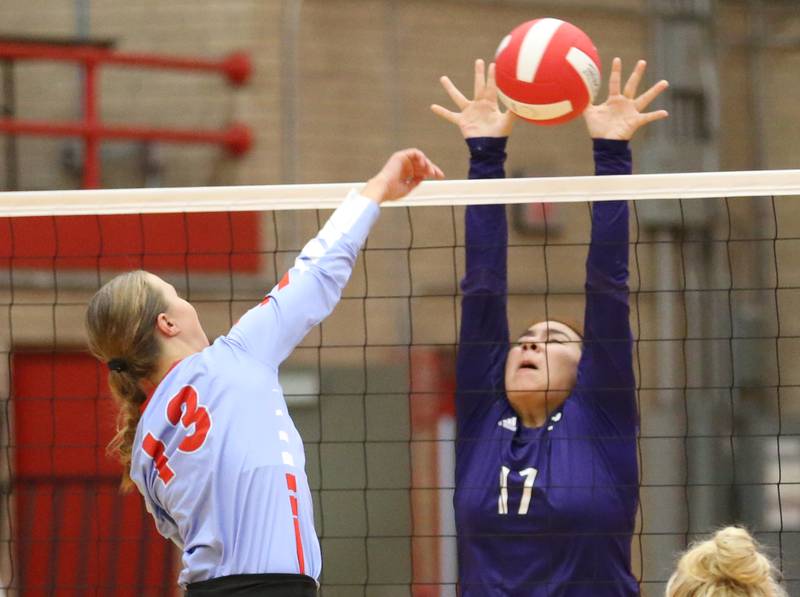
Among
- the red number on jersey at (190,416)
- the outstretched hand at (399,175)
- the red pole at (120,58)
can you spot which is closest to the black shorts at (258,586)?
the red number on jersey at (190,416)

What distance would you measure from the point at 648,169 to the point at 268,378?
751 centimetres

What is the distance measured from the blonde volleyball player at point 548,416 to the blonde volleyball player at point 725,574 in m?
0.74

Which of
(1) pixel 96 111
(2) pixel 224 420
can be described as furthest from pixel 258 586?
(1) pixel 96 111

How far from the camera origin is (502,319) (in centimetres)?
426

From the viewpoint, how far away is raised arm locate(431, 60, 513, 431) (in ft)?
13.9

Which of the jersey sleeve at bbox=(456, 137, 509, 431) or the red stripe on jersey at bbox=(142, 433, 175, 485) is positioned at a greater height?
the jersey sleeve at bbox=(456, 137, 509, 431)

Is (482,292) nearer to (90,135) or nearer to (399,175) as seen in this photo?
(399,175)

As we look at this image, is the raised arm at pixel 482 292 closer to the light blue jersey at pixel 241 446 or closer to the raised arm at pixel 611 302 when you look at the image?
the raised arm at pixel 611 302

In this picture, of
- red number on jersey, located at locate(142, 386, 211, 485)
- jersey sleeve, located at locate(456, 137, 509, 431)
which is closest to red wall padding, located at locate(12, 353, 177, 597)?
jersey sleeve, located at locate(456, 137, 509, 431)

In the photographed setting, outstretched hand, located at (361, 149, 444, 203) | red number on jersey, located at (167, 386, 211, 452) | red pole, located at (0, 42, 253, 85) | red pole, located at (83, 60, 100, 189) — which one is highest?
red pole, located at (0, 42, 253, 85)

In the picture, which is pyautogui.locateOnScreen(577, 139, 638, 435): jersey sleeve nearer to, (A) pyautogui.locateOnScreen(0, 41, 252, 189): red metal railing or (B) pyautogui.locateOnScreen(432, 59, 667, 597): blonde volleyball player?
(B) pyautogui.locateOnScreen(432, 59, 667, 597): blonde volleyball player

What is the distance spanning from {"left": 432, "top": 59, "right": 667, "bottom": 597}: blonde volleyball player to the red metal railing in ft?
16.8

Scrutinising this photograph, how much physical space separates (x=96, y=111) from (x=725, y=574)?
7087 millimetres

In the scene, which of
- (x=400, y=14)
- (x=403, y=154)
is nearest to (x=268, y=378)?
(x=403, y=154)
